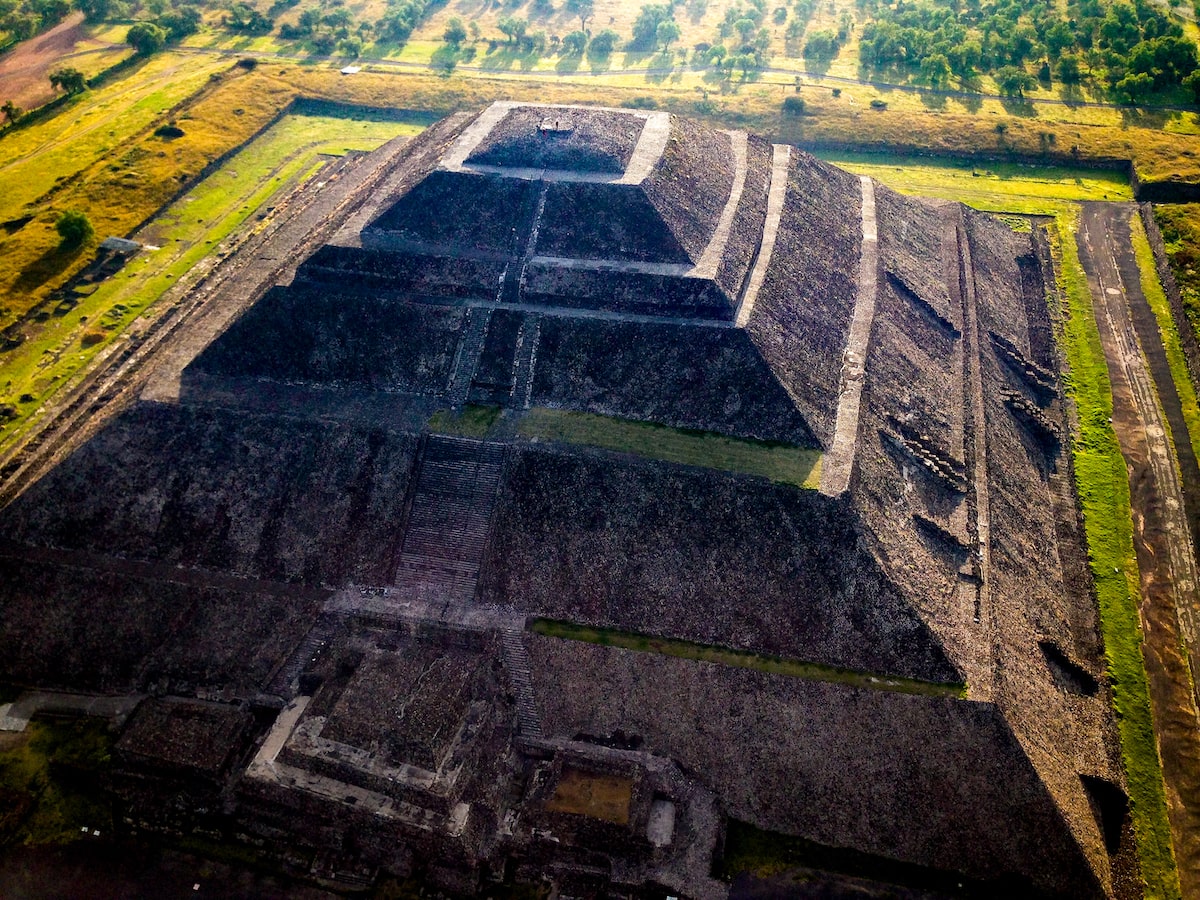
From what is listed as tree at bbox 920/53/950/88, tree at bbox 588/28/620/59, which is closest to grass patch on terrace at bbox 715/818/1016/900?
tree at bbox 920/53/950/88

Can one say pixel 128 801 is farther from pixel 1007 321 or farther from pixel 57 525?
pixel 1007 321

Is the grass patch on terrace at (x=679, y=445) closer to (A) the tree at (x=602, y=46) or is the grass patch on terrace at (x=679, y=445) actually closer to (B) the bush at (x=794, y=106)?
(B) the bush at (x=794, y=106)

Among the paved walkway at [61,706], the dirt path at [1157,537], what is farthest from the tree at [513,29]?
the paved walkway at [61,706]

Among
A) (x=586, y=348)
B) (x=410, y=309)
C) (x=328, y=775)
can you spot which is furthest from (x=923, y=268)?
(x=328, y=775)

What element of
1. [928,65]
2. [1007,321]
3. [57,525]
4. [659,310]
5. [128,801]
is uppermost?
[928,65]

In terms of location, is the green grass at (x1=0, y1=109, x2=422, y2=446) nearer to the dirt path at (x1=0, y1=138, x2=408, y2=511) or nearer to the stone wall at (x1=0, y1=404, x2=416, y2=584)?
the dirt path at (x1=0, y1=138, x2=408, y2=511)

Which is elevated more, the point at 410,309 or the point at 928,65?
the point at 928,65
